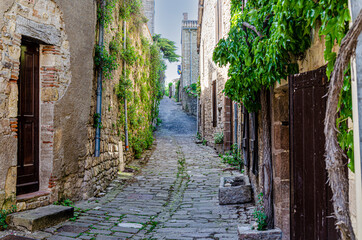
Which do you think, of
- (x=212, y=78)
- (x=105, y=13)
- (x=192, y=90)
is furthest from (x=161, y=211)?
(x=192, y=90)

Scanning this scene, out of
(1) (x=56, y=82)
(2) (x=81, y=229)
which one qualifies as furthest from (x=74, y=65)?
(2) (x=81, y=229)

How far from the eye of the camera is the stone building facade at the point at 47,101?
12.9 ft

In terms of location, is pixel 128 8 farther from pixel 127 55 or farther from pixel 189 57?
pixel 189 57

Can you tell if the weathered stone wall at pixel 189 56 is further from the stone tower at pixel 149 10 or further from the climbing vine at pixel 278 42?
the climbing vine at pixel 278 42

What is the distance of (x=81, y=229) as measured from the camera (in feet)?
13.1

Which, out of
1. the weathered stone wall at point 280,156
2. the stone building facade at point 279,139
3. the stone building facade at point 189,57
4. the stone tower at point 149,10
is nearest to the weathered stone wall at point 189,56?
the stone building facade at point 189,57

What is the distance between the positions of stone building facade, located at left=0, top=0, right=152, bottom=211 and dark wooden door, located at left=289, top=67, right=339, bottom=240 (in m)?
3.45

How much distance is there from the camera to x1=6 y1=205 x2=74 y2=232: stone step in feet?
12.2

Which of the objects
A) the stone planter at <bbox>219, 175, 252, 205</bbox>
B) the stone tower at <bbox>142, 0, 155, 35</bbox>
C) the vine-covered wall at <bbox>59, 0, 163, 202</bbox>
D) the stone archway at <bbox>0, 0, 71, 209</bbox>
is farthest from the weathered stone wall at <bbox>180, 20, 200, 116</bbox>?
the stone archway at <bbox>0, 0, 71, 209</bbox>

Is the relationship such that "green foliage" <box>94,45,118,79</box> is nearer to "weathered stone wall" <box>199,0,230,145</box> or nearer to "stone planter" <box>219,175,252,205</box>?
"stone planter" <box>219,175,252,205</box>

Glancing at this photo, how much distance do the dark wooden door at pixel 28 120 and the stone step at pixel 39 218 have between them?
49 cm

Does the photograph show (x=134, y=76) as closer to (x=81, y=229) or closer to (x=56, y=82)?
(x=56, y=82)

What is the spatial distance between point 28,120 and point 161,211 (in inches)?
100

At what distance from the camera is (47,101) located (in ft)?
15.4
